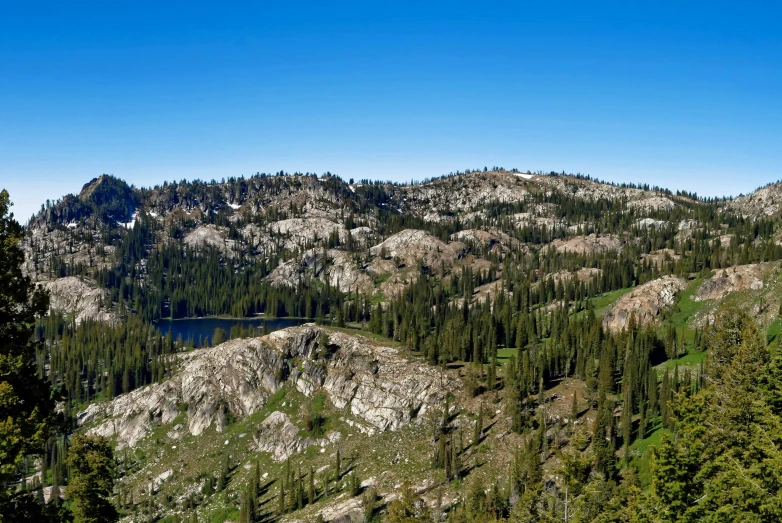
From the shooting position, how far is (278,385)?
16288cm

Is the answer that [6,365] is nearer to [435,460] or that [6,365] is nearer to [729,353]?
[729,353]

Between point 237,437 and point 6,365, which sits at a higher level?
point 6,365

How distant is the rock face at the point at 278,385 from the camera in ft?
484

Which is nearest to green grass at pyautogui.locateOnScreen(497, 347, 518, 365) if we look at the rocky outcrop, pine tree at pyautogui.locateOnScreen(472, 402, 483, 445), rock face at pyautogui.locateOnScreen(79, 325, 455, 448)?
rock face at pyautogui.locateOnScreen(79, 325, 455, 448)

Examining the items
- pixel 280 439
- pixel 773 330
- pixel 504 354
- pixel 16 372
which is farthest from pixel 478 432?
pixel 16 372

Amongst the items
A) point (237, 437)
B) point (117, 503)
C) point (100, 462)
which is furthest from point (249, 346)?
point (100, 462)

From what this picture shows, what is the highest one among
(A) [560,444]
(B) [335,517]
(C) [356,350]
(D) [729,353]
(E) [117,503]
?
(D) [729,353]

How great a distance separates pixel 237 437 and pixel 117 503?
31565mm

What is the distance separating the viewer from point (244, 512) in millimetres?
113250

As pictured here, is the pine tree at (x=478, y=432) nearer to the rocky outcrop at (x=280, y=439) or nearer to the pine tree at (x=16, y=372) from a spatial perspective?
the rocky outcrop at (x=280, y=439)

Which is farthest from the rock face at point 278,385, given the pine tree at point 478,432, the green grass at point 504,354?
the green grass at point 504,354

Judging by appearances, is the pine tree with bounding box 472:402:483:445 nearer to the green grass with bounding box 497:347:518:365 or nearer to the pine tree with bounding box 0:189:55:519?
the green grass with bounding box 497:347:518:365

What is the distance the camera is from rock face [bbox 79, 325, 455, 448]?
147375 mm

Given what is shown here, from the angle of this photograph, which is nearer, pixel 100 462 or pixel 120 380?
pixel 100 462
